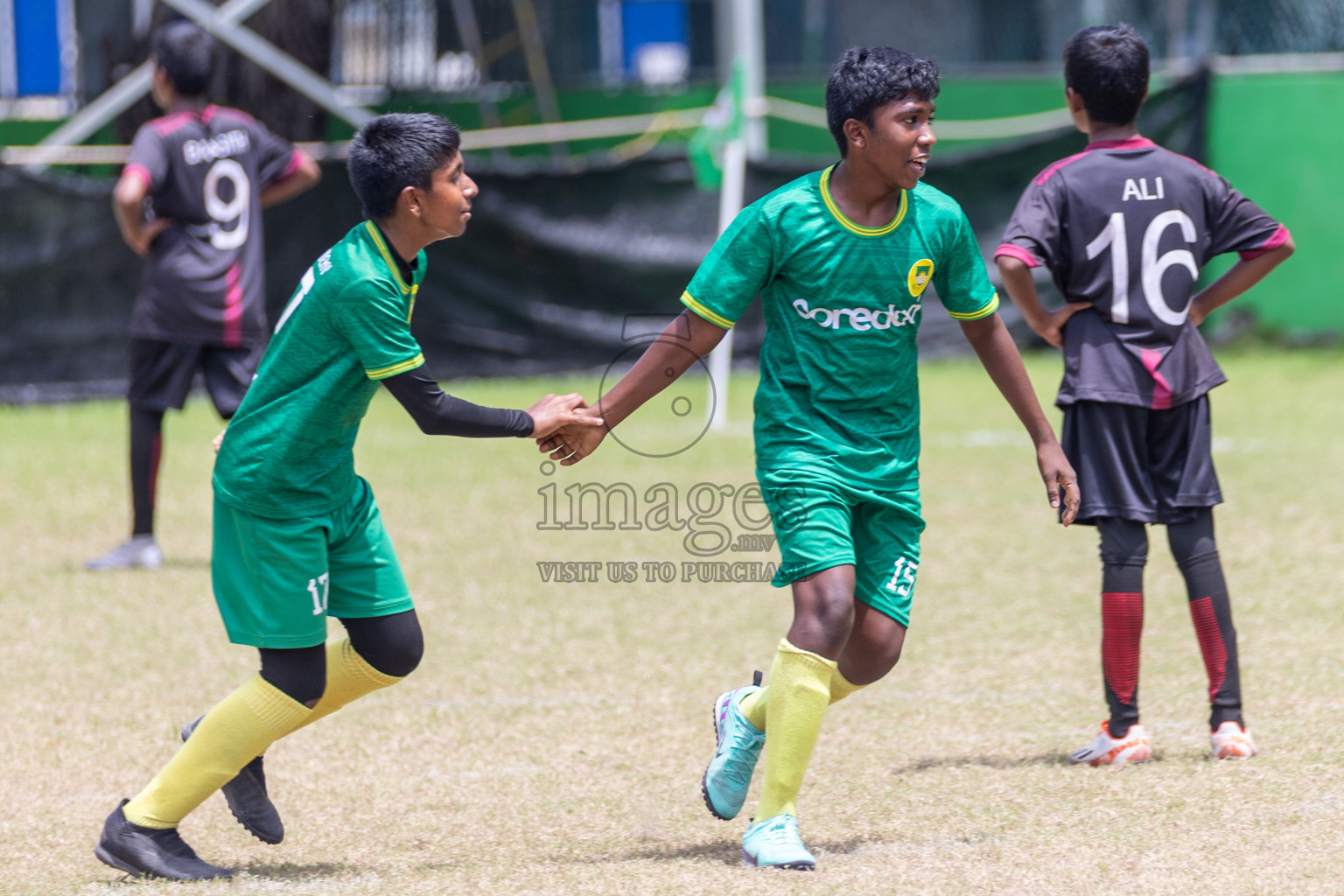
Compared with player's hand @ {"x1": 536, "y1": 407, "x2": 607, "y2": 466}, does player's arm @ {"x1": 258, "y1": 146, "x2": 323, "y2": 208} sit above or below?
above

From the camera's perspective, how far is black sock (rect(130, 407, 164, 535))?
7125 mm

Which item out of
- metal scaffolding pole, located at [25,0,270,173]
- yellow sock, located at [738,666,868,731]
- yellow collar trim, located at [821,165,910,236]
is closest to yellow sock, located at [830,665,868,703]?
yellow sock, located at [738,666,868,731]

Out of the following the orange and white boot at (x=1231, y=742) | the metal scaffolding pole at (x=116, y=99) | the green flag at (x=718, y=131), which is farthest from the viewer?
the metal scaffolding pole at (x=116, y=99)

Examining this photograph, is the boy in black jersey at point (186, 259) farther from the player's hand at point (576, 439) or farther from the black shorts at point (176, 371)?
the player's hand at point (576, 439)

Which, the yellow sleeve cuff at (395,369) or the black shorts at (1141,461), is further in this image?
the black shorts at (1141,461)

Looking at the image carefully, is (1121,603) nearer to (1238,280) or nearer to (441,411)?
(1238,280)

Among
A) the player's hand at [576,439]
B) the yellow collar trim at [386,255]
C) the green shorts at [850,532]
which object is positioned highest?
the yellow collar trim at [386,255]

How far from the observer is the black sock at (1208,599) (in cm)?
446

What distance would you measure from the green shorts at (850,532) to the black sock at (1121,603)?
827mm

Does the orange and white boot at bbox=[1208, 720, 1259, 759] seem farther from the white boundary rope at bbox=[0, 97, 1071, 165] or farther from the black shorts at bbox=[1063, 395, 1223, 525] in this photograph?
the white boundary rope at bbox=[0, 97, 1071, 165]

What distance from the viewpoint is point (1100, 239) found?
447 cm

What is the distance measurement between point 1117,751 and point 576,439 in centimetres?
167

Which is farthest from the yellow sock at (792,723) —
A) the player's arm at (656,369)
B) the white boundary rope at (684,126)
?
the white boundary rope at (684,126)

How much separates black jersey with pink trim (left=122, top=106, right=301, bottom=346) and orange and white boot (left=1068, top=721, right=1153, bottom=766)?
4.26 metres
